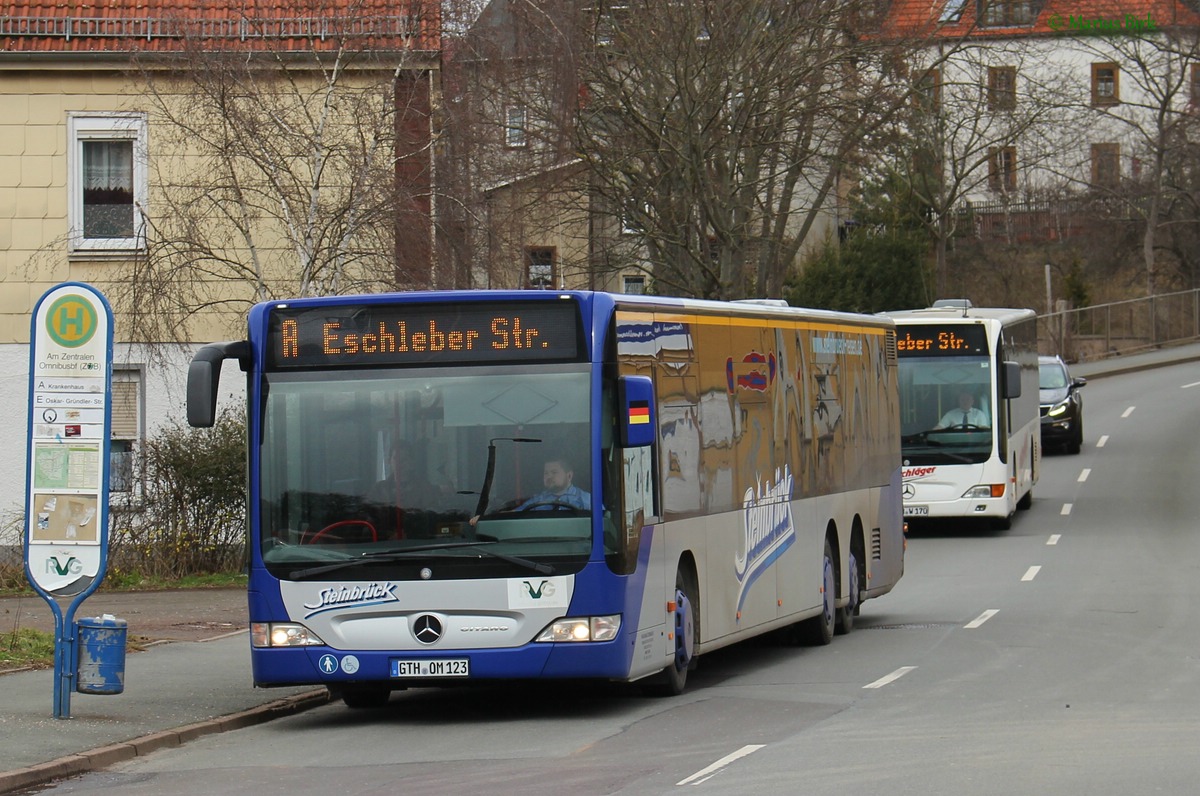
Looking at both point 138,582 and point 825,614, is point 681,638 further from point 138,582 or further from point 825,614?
point 138,582

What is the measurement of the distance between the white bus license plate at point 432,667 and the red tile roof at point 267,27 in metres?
10.9

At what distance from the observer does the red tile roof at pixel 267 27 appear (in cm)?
2053

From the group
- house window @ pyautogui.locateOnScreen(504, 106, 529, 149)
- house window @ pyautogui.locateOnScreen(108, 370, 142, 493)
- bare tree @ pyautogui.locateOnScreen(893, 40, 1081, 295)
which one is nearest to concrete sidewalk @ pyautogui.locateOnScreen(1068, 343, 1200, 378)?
bare tree @ pyautogui.locateOnScreen(893, 40, 1081, 295)

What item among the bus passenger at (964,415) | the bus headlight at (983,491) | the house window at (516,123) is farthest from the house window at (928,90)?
the bus headlight at (983,491)

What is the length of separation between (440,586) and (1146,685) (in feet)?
16.3

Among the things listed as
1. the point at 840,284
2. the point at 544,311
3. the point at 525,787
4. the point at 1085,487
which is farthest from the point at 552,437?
the point at 840,284

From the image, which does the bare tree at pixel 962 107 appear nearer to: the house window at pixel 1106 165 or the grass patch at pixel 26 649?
the house window at pixel 1106 165

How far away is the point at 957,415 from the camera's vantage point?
27172 millimetres

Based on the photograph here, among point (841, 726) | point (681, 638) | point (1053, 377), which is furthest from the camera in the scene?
point (1053, 377)

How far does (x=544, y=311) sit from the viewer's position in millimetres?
11281

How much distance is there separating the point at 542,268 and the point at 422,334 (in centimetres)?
1680

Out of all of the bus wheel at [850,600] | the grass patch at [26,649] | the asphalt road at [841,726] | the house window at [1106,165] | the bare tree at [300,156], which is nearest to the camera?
the asphalt road at [841,726]

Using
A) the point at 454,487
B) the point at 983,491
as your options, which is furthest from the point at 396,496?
the point at 983,491

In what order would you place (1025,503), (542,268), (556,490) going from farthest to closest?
(1025,503) < (542,268) < (556,490)
